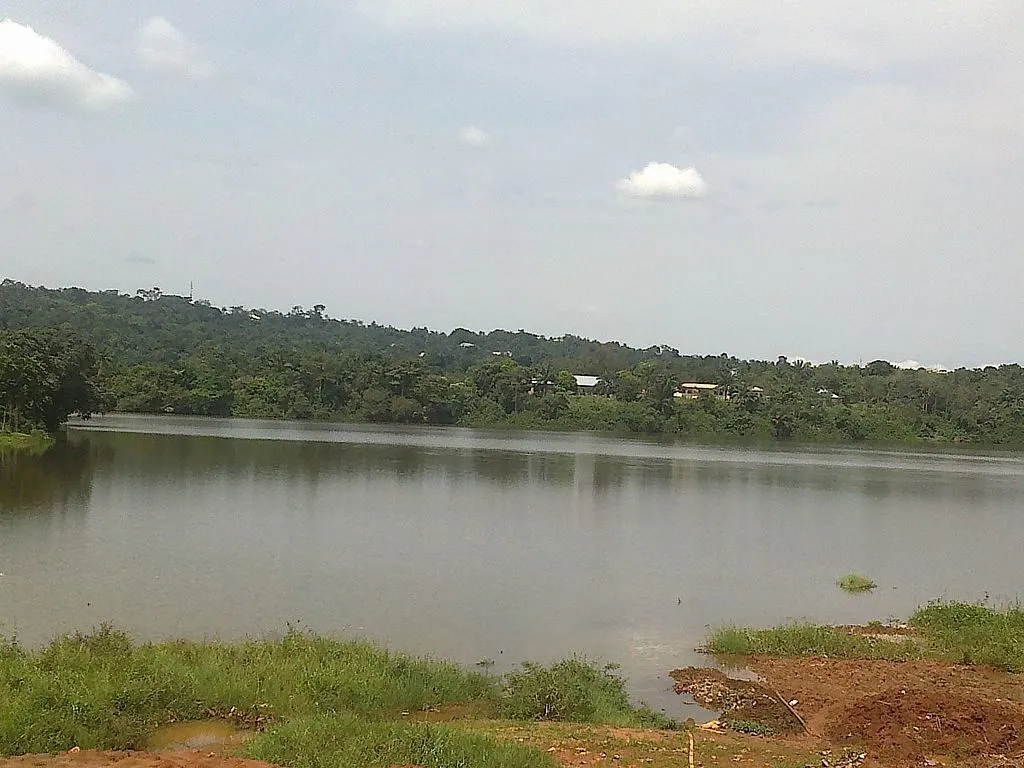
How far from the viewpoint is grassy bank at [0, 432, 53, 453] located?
3847 centimetres

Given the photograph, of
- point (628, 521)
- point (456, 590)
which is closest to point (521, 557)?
point (456, 590)

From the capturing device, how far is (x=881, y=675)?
11.5 metres

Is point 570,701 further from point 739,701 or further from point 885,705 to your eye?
point 885,705

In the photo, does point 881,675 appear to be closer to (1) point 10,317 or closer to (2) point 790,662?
(2) point 790,662

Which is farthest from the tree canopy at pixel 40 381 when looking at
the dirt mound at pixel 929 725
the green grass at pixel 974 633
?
the dirt mound at pixel 929 725

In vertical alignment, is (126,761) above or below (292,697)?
above

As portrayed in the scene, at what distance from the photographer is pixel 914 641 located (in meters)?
13.9

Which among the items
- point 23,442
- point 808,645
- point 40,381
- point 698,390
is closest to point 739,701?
point 808,645

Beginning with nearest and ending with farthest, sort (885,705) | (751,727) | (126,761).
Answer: (126,761) < (885,705) < (751,727)

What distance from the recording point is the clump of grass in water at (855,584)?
19.4 meters

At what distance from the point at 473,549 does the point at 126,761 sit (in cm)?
1482

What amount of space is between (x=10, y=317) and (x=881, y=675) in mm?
106993

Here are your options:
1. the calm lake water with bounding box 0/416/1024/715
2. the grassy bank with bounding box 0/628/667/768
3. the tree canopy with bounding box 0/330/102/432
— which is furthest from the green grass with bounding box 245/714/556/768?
the tree canopy with bounding box 0/330/102/432

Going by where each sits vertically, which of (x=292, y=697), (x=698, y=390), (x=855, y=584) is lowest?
(x=855, y=584)
